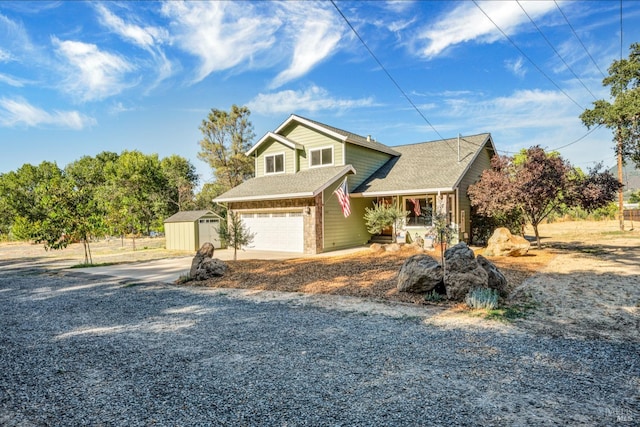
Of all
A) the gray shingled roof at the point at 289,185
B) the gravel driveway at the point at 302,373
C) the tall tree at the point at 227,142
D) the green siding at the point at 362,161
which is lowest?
the gravel driveway at the point at 302,373

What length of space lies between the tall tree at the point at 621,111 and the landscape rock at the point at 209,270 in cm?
2212

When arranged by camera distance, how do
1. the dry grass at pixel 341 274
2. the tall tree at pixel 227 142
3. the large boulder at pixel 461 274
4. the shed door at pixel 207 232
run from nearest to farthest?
the large boulder at pixel 461 274
the dry grass at pixel 341 274
the shed door at pixel 207 232
the tall tree at pixel 227 142

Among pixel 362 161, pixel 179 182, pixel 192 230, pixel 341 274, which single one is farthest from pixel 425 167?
pixel 179 182

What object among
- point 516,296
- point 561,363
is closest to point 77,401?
point 561,363

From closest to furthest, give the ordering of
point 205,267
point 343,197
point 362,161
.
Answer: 1. point 205,267
2. point 343,197
3. point 362,161

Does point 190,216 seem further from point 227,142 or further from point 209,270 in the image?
point 227,142

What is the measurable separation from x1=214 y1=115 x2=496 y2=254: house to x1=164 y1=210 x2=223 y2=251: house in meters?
1.88

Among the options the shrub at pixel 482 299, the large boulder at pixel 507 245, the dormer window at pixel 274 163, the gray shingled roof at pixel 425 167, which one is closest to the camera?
the shrub at pixel 482 299

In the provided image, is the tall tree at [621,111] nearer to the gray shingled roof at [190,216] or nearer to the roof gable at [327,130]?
the roof gable at [327,130]

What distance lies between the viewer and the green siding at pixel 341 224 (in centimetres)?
1652

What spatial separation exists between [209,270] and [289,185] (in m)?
7.81

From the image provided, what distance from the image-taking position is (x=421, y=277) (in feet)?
25.1

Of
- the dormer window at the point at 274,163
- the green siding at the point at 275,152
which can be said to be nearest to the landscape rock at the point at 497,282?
the green siding at the point at 275,152

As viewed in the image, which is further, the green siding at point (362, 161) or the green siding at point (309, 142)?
the green siding at point (362, 161)
